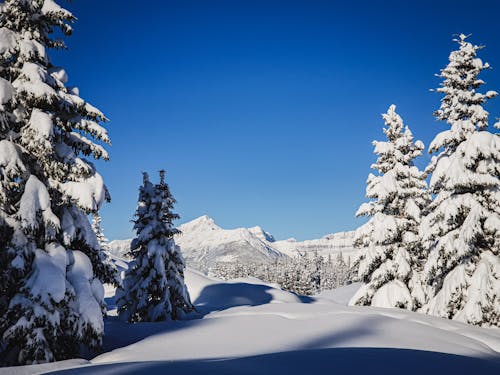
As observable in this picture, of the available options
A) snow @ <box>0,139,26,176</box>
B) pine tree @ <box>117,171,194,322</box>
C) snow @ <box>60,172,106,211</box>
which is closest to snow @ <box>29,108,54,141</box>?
snow @ <box>0,139,26,176</box>

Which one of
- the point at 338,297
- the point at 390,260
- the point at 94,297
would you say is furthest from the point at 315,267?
the point at 94,297

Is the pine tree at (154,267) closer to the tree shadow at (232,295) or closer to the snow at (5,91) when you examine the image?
the snow at (5,91)

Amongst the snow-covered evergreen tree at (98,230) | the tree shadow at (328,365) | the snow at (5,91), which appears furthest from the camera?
the snow-covered evergreen tree at (98,230)

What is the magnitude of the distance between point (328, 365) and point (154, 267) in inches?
676

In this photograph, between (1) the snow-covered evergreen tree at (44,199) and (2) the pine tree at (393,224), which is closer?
(1) the snow-covered evergreen tree at (44,199)

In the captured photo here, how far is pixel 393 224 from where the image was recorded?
845 inches

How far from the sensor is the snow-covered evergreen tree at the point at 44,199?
8.53 metres

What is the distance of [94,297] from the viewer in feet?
32.2

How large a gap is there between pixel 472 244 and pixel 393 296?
6962mm

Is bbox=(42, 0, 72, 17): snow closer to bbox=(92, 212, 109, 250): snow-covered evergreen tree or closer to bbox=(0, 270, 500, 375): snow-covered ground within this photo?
bbox=(0, 270, 500, 375): snow-covered ground

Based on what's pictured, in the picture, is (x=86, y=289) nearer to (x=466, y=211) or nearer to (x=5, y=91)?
(x=5, y=91)

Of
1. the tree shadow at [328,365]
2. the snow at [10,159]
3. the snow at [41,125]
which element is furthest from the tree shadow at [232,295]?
the tree shadow at [328,365]

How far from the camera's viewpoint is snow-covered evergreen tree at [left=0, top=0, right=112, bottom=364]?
8531 mm

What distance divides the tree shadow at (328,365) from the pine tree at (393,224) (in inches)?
613
